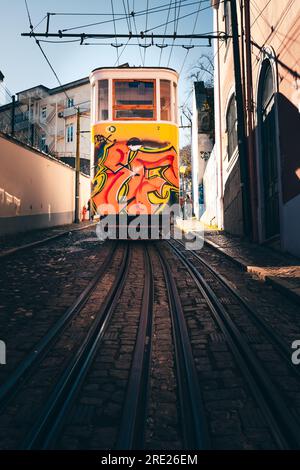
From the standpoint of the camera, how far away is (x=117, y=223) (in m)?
9.83

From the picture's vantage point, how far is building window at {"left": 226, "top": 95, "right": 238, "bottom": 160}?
14.5 meters

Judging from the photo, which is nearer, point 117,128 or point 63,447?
point 63,447

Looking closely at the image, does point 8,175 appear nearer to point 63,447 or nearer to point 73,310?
point 73,310

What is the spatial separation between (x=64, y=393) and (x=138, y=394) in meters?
0.53

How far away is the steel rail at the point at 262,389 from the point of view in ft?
6.85

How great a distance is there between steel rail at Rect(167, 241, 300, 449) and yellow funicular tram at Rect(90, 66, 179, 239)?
561 cm

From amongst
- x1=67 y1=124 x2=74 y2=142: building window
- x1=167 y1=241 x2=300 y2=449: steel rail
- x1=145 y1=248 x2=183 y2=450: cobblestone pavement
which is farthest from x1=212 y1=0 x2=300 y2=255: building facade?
x1=67 y1=124 x2=74 y2=142: building window

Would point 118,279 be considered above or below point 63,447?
above

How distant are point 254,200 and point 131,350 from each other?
874 cm

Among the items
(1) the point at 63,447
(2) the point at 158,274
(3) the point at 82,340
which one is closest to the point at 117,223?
(2) the point at 158,274

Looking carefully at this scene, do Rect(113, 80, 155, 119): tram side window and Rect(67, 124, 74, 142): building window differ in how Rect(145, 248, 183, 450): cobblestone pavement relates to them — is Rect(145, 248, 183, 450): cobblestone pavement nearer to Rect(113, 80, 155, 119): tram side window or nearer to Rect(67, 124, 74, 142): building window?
Answer: Rect(113, 80, 155, 119): tram side window

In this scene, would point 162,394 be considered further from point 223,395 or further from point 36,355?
point 36,355

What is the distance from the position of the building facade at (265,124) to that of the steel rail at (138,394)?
16.7 ft

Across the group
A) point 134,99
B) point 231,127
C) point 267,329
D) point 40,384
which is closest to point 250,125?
point 134,99
